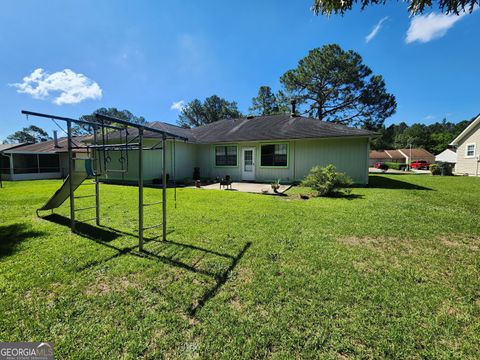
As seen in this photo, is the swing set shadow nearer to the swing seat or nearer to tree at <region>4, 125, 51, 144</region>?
the swing seat

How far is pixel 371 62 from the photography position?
23.4 meters

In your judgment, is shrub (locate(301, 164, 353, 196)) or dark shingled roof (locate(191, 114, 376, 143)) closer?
shrub (locate(301, 164, 353, 196))

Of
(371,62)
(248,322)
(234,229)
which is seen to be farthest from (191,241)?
(371,62)

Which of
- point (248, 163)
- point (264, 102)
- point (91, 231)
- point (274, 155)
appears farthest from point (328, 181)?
point (264, 102)

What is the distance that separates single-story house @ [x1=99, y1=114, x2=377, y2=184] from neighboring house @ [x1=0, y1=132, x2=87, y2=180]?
10.2m

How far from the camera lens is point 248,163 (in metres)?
13.6

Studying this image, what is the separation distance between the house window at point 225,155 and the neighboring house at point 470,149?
21.4 metres

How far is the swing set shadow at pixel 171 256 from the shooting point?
232cm

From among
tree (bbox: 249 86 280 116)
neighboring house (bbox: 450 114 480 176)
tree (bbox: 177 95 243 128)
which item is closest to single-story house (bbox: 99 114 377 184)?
neighboring house (bbox: 450 114 480 176)

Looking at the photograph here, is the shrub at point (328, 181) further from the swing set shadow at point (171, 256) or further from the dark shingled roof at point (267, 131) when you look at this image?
the swing set shadow at point (171, 256)

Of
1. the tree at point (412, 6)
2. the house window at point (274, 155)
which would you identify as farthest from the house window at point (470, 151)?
the tree at point (412, 6)

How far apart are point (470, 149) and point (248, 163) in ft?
70.1

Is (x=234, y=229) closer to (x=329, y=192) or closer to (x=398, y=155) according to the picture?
(x=329, y=192)

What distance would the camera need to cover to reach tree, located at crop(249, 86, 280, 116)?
32.7m
